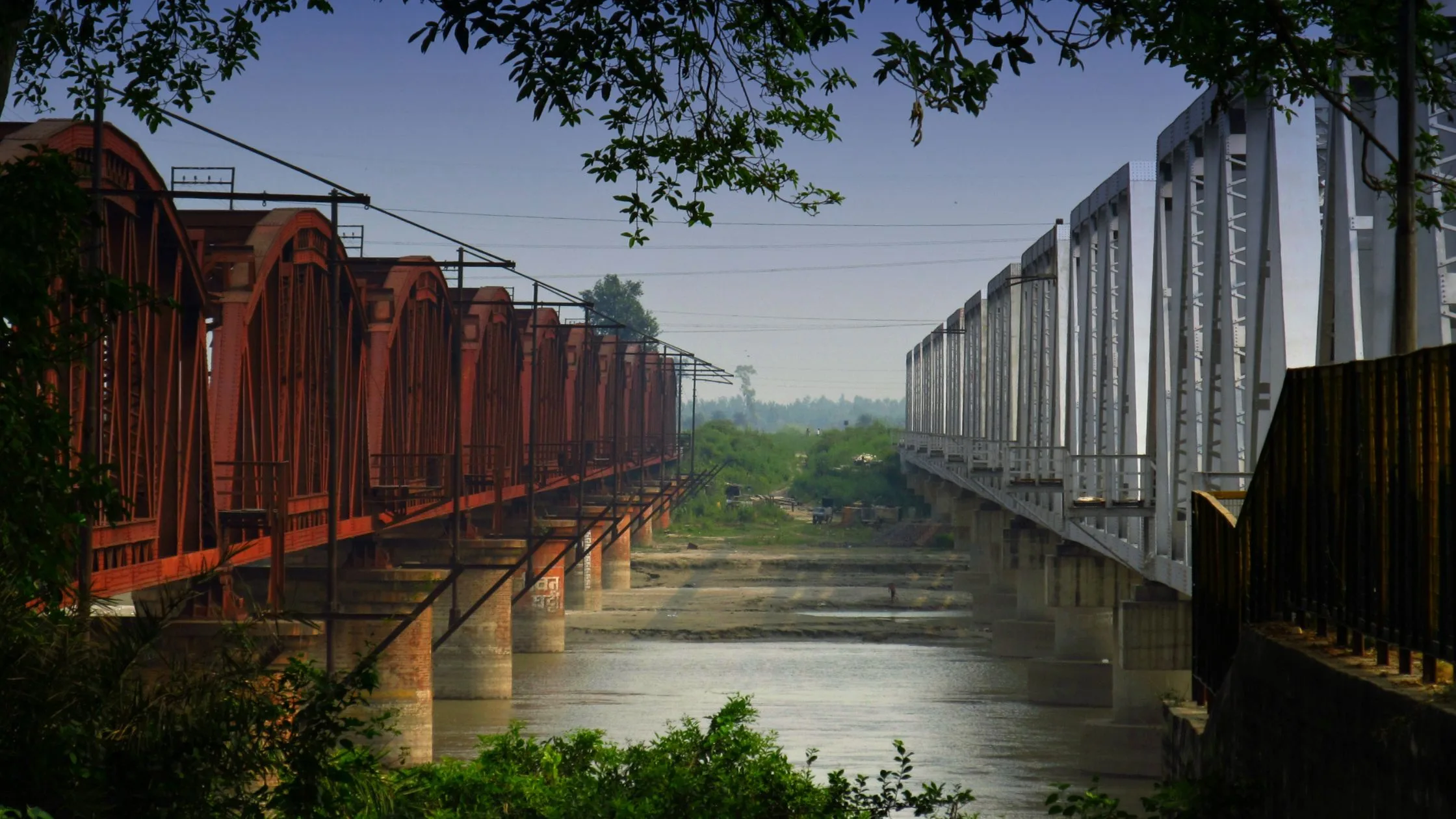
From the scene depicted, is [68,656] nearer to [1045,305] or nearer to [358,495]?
[358,495]

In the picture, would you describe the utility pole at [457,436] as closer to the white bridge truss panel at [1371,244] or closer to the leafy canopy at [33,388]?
the white bridge truss panel at [1371,244]

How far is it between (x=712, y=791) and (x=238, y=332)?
15.0m

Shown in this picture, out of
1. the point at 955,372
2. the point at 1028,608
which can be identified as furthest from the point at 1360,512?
the point at 955,372

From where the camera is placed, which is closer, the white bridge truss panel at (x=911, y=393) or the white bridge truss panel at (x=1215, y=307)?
the white bridge truss panel at (x=1215, y=307)

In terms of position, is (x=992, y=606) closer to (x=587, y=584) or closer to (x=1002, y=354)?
(x=1002, y=354)

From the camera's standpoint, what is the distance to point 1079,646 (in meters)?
41.8

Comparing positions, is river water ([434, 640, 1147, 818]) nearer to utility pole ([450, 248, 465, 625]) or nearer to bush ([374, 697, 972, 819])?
utility pole ([450, 248, 465, 625])

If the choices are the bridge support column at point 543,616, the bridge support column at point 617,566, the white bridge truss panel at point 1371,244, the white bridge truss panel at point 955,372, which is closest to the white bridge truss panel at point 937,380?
the white bridge truss panel at point 955,372

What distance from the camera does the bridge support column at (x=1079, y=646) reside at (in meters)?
36.7

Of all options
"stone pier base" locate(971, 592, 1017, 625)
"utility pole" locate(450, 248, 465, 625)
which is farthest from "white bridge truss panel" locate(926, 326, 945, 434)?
"utility pole" locate(450, 248, 465, 625)

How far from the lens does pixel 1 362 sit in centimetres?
940

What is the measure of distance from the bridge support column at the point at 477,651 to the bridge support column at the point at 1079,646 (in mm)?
12778

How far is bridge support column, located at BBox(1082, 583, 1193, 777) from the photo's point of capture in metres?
27.2

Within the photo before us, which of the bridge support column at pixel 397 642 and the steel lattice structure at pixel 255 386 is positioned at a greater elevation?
Result: the steel lattice structure at pixel 255 386
